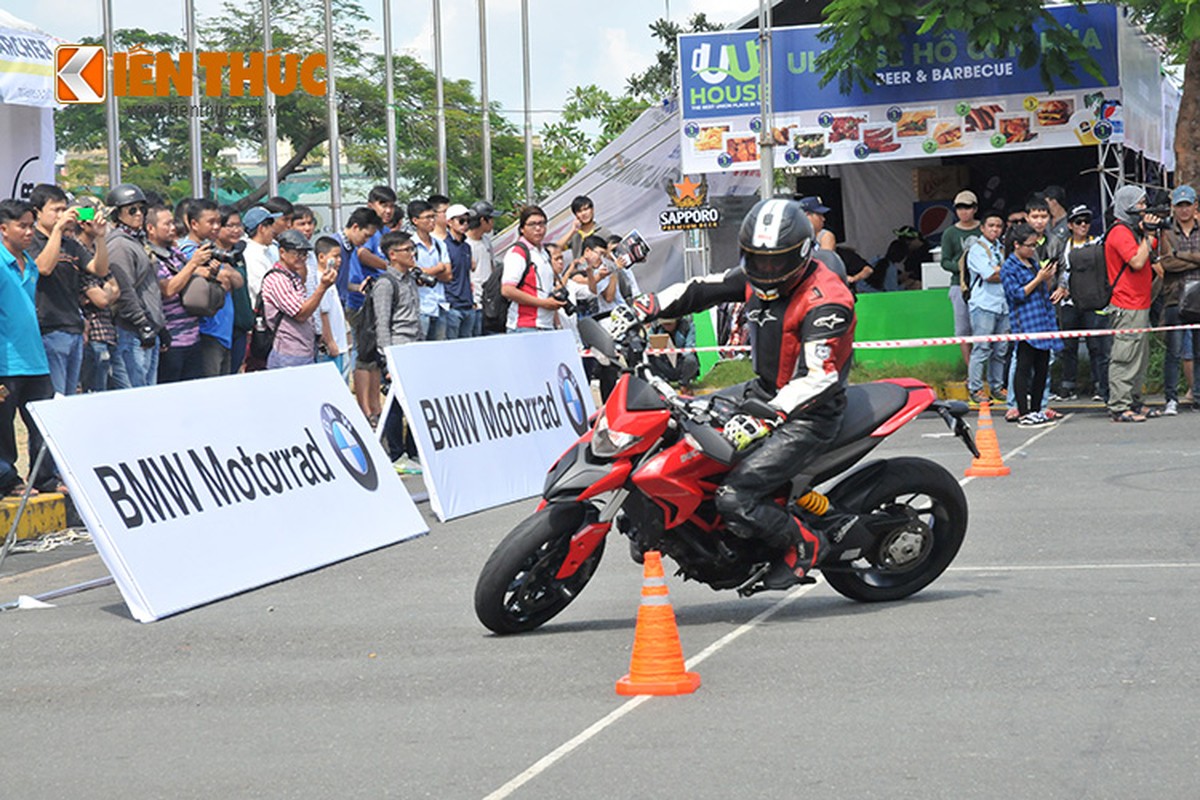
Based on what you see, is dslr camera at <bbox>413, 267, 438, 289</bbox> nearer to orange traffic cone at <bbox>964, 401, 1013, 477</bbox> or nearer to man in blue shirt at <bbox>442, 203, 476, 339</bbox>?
man in blue shirt at <bbox>442, 203, 476, 339</bbox>

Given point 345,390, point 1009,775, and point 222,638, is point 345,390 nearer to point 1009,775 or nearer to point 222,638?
point 222,638

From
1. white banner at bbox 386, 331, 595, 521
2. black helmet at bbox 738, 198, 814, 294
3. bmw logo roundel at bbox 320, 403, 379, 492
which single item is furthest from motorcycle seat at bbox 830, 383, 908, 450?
white banner at bbox 386, 331, 595, 521

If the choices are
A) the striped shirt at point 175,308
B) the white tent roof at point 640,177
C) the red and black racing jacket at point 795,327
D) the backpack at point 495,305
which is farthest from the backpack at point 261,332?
the white tent roof at point 640,177

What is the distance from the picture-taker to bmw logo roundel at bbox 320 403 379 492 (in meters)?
11.3

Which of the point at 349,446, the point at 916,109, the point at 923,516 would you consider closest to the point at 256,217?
the point at 349,446

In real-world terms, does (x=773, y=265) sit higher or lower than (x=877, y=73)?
lower

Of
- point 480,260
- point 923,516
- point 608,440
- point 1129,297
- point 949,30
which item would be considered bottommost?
point 923,516

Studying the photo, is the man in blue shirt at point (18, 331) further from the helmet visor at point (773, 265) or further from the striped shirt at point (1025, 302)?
the striped shirt at point (1025, 302)

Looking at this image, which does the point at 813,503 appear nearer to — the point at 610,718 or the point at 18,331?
the point at 610,718

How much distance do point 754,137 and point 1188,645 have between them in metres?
16.5

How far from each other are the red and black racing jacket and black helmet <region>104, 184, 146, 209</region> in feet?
20.0

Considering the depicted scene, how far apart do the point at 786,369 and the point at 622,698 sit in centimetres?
202

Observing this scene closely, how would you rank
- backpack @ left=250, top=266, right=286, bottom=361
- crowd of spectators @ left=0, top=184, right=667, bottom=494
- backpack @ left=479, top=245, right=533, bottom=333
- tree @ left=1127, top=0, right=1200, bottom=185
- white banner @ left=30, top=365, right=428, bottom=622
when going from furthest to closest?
tree @ left=1127, top=0, right=1200, bottom=185 → backpack @ left=479, top=245, right=533, bottom=333 → backpack @ left=250, top=266, right=286, bottom=361 → crowd of spectators @ left=0, top=184, right=667, bottom=494 → white banner @ left=30, top=365, right=428, bottom=622

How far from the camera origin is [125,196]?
43.0 ft
